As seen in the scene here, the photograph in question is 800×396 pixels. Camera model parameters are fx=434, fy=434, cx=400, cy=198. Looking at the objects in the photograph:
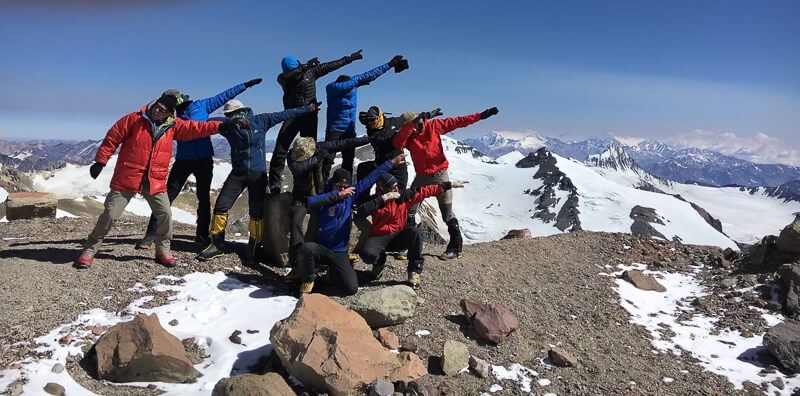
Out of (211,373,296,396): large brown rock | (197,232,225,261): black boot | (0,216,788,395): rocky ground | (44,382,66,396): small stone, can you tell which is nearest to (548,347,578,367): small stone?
(0,216,788,395): rocky ground

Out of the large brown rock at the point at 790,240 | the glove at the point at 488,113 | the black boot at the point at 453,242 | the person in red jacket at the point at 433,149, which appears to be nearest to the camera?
the glove at the point at 488,113

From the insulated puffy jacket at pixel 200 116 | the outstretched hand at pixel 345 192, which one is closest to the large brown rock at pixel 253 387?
the outstretched hand at pixel 345 192

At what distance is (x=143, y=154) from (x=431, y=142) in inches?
219

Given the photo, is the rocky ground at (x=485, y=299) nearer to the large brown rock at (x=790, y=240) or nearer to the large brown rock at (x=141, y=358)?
the large brown rock at (x=141, y=358)

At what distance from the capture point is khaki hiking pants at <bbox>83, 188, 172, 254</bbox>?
7.42 meters

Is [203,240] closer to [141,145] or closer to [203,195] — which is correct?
[203,195]

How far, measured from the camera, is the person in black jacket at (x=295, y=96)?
8805 millimetres

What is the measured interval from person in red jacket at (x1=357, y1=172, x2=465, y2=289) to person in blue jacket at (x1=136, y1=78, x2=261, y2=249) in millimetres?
3495

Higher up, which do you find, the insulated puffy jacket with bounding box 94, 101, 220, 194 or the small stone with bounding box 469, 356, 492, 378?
the insulated puffy jacket with bounding box 94, 101, 220, 194

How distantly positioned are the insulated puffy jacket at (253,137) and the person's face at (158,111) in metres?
1.09

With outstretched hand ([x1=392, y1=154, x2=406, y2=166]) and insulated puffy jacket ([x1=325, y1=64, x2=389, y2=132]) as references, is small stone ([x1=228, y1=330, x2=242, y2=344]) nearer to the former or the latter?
outstretched hand ([x1=392, y1=154, x2=406, y2=166])

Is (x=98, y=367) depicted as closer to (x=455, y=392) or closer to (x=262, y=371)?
(x=262, y=371)

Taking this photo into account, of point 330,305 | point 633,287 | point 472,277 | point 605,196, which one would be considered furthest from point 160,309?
point 605,196

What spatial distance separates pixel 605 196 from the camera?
150000 millimetres
